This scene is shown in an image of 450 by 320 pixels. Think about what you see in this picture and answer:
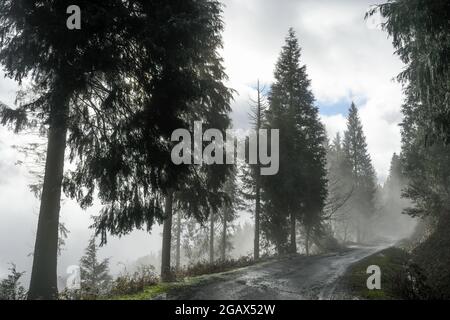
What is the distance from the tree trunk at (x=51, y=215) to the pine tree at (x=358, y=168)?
4985cm

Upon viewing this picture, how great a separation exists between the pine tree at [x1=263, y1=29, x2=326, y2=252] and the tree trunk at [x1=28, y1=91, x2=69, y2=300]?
54.4 feet

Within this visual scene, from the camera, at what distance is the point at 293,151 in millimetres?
25922

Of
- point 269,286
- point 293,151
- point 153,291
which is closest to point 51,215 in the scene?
point 153,291

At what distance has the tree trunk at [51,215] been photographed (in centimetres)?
1008

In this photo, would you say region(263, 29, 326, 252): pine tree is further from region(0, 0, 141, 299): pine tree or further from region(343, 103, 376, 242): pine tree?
region(343, 103, 376, 242): pine tree

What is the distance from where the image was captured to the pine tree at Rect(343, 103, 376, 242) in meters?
55.8

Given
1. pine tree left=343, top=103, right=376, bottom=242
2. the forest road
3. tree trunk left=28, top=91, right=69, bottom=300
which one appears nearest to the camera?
the forest road

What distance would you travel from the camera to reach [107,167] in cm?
1016

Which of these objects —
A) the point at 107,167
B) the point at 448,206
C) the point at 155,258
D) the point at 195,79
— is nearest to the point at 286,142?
the point at 448,206

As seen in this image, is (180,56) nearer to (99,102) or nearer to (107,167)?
(99,102)

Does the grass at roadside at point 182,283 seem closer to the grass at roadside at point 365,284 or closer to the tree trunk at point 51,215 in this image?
the tree trunk at point 51,215

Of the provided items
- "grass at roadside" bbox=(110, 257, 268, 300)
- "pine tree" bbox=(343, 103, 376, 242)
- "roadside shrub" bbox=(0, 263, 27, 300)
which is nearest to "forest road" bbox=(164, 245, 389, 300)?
"grass at roadside" bbox=(110, 257, 268, 300)

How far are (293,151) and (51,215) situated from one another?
721 inches
